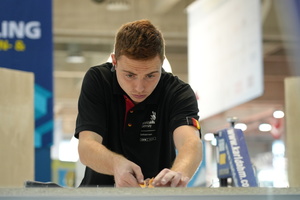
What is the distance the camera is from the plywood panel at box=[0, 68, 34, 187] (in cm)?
309

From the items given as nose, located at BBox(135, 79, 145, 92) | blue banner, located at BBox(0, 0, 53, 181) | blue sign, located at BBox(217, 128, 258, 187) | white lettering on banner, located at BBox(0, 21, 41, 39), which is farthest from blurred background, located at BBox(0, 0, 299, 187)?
white lettering on banner, located at BBox(0, 21, 41, 39)

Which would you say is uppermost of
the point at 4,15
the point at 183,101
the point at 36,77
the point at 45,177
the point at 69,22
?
the point at 69,22

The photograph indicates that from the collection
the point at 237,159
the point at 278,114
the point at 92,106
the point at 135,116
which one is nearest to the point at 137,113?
the point at 135,116

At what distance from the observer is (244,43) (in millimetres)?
5516

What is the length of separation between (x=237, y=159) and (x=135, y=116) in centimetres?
91

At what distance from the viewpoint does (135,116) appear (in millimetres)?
2359

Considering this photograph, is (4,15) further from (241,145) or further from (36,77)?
(241,145)

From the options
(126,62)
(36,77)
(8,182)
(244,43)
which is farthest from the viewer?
(244,43)

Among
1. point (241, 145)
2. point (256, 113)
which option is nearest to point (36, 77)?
point (241, 145)

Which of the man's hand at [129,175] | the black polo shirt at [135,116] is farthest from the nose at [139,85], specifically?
the man's hand at [129,175]

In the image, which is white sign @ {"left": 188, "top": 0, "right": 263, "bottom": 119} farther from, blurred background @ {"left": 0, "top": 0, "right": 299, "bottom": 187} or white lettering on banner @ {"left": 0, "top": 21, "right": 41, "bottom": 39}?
white lettering on banner @ {"left": 0, "top": 21, "right": 41, "bottom": 39}

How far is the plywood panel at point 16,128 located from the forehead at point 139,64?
1124 mm

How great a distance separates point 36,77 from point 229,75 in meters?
A: 2.44

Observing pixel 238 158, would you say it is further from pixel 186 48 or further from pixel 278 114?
pixel 278 114
